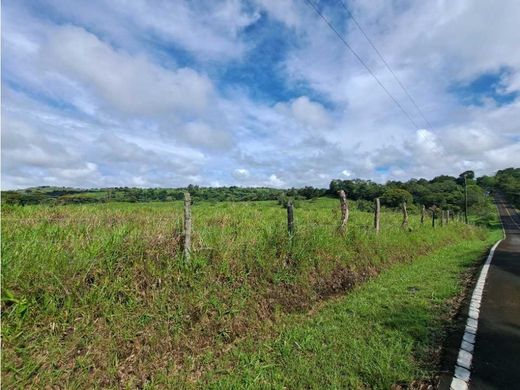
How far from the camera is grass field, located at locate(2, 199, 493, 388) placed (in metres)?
3.58

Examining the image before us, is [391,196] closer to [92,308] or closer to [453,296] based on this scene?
[453,296]

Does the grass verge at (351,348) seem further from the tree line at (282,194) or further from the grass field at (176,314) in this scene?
the tree line at (282,194)

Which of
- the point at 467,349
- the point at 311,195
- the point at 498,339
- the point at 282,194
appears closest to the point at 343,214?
the point at 498,339

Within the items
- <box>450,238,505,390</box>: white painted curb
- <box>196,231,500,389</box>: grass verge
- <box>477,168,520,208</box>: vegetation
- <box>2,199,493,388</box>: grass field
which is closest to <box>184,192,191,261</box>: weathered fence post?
<box>2,199,493,388</box>: grass field

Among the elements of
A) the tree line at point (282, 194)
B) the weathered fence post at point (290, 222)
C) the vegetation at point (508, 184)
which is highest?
the vegetation at point (508, 184)

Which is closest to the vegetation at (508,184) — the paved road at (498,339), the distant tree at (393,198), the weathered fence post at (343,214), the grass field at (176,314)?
the distant tree at (393,198)

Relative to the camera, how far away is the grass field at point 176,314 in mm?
3576

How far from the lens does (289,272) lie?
22.2ft

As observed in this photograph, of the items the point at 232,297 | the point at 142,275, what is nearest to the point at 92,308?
the point at 142,275

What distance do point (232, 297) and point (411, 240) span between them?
10748 millimetres

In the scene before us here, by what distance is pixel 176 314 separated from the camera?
459 centimetres

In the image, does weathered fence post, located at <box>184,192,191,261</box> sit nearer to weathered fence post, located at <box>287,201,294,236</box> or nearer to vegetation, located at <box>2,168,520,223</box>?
weathered fence post, located at <box>287,201,294,236</box>

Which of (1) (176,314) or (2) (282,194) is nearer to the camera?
(1) (176,314)

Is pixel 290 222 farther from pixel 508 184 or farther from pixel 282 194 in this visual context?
pixel 508 184
